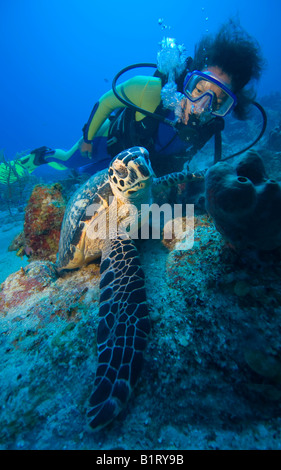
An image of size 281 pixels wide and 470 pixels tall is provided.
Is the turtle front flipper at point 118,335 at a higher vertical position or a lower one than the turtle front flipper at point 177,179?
lower

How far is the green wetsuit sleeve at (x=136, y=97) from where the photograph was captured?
3.70m

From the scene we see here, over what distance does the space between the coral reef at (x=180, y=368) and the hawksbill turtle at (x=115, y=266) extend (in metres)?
0.09

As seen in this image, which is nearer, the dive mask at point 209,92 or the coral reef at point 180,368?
the coral reef at point 180,368

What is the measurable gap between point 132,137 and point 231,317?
12.5 feet

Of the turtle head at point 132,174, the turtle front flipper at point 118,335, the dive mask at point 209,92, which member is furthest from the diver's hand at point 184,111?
the turtle front flipper at point 118,335

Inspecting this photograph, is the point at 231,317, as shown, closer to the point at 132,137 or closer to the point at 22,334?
the point at 22,334

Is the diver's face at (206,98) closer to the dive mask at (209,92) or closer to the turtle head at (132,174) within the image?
the dive mask at (209,92)

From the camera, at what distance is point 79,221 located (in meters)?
2.97

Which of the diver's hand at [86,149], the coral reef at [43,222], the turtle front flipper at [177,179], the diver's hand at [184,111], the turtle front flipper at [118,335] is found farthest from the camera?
the diver's hand at [86,149]

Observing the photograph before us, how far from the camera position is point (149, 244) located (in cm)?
276

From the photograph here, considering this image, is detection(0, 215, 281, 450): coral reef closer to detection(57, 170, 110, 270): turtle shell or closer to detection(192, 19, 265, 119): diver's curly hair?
detection(57, 170, 110, 270): turtle shell
